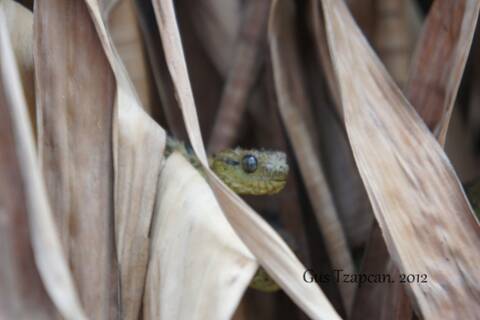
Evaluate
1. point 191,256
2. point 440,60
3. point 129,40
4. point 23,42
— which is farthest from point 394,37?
point 191,256

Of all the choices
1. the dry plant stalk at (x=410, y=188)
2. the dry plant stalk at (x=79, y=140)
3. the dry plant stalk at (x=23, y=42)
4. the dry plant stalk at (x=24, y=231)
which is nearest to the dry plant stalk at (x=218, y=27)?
the dry plant stalk at (x=410, y=188)

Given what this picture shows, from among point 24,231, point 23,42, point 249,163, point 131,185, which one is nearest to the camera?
point 24,231

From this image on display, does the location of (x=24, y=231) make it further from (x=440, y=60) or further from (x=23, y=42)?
(x=440, y=60)

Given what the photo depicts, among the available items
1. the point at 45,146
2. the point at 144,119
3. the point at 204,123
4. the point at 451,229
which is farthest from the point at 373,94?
the point at 204,123

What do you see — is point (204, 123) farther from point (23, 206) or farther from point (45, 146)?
point (23, 206)

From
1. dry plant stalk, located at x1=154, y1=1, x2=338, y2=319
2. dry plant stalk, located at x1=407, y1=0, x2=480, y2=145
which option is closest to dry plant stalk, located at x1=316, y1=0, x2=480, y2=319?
dry plant stalk, located at x1=407, y1=0, x2=480, y2=145
